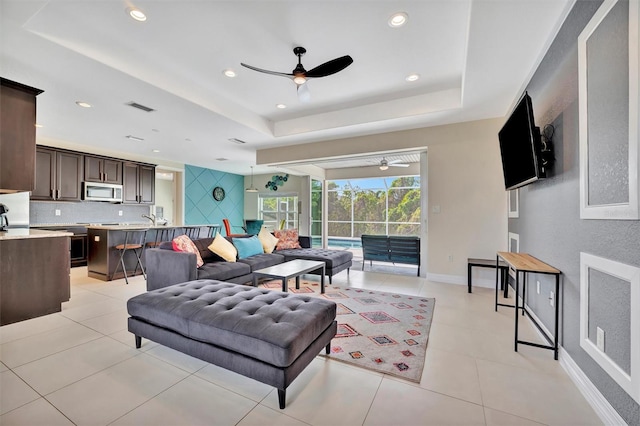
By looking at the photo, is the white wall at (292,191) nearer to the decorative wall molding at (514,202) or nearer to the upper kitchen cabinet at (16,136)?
the decorative wall molding at (514,202)

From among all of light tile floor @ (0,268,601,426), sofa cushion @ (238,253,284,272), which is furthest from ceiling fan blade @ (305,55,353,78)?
sofa cushion @ (238,253,284,272)

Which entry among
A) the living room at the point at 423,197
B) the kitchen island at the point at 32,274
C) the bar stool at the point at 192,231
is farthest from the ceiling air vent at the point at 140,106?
the bar stool at the point at 192,231

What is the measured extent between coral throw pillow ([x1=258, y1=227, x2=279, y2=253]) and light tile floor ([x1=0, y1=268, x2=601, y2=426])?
2.65m

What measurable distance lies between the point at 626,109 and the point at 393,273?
4.38 m

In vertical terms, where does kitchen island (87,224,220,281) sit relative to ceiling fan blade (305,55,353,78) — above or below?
below

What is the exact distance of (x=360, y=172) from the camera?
29.1ft

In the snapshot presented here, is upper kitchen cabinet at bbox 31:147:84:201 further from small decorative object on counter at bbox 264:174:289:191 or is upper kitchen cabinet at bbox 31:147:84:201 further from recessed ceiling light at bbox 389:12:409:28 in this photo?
recessed ceiling light at bbox 389:12:409:28

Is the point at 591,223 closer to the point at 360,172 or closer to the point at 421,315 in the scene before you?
the point at 421,315

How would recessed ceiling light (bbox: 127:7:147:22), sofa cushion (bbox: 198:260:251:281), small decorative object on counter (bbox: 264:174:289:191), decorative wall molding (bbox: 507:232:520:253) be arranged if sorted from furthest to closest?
small decorative object on counter (bbox: 264:174:289:191), decorative wall molding (bbox: 507:232:520:253), sofa cushion (bbox: 198:260:251:281), recessed ceiling light (bbox: 127:7:147:22)

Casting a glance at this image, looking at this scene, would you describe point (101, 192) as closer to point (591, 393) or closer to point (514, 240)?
point (514, 240)

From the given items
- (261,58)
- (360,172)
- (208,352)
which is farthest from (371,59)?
(360,172)

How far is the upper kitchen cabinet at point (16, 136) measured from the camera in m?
2.79

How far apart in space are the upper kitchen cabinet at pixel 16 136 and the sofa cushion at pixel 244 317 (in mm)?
2075

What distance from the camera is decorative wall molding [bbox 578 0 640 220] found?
135cm
